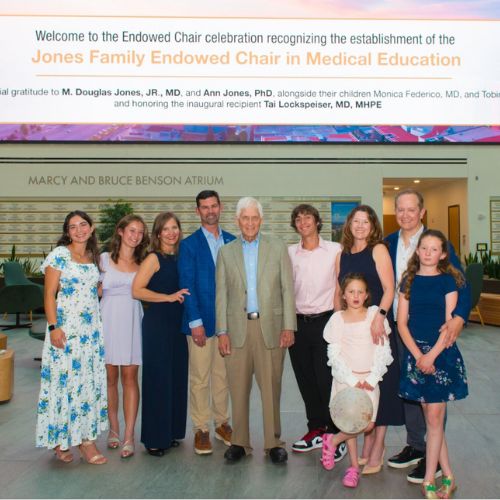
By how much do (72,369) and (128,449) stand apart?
1.91 ft

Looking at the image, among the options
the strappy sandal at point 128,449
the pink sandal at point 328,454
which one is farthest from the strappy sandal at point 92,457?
the pink sandal at point 328,454

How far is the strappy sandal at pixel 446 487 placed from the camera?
99.7 inches

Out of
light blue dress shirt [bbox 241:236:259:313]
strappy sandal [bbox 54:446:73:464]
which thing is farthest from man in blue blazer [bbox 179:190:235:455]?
strappy sandal [bbox 54:446:73:464]

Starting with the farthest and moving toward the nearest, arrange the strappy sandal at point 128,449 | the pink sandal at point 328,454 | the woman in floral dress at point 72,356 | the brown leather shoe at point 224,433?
the brown leather shoe at point 224,433
the strappy sandal at point 128,449
the woman in floral dress at point 72,356
the pink sandal at point 328,454

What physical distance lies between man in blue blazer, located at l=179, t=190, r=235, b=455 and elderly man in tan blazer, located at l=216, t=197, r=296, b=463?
182 millimetres

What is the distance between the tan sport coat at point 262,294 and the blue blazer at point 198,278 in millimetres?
179

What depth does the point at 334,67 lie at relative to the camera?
566 centimetres

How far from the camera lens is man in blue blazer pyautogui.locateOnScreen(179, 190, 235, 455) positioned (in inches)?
126

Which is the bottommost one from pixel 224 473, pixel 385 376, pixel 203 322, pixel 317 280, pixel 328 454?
pixel 224 473

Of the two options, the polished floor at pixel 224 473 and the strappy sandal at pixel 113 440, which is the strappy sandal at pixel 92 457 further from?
the strappy sandal at pixel 113 440

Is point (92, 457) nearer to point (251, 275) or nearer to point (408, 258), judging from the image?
point (251, 275)

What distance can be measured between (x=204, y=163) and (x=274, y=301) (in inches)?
428

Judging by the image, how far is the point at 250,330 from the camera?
309cm

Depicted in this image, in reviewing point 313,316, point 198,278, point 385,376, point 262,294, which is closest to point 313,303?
point 313,316
